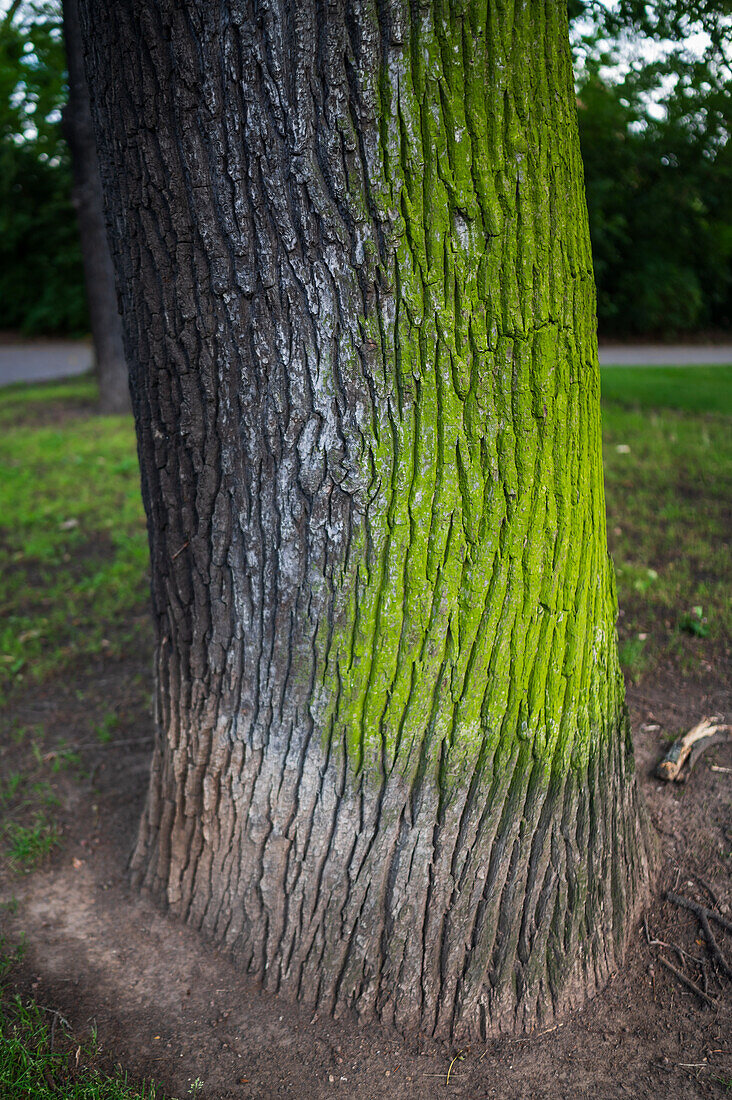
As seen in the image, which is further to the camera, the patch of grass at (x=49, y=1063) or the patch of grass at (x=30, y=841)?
the patch of grass at (x=30, y=841)

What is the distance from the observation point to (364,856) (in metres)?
2.05

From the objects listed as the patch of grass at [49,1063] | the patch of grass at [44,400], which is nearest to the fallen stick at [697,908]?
the patch of grass at [49,1063]

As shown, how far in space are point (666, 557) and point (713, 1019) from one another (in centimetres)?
315

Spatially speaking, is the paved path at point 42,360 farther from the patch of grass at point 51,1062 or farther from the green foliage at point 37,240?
the patch of grass at point 51,1062

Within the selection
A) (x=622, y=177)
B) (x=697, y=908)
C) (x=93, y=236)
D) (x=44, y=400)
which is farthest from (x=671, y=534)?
(x=622, y=177)

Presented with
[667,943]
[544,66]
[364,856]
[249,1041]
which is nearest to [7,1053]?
[249,1041]

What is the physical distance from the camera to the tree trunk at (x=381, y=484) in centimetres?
172

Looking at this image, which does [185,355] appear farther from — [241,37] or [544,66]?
[544,66]

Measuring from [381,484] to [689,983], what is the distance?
5.16 feet

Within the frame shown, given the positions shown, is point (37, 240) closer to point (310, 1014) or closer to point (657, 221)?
point (657, 221)

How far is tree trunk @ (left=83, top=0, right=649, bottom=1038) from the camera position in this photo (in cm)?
172

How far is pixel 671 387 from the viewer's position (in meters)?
10.3

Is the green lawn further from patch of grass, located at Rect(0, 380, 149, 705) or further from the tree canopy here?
the tree canopy

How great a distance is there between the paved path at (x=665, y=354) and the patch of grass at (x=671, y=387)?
128 cm
